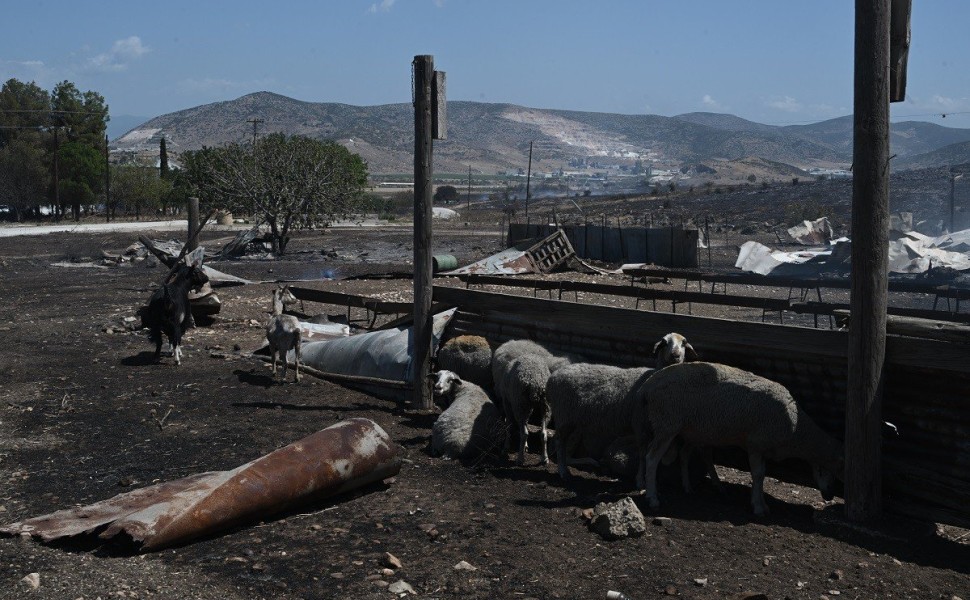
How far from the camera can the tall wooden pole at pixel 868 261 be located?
23.9 ft

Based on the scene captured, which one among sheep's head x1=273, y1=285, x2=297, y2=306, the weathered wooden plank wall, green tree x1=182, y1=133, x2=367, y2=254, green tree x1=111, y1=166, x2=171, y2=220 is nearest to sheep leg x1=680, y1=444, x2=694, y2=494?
sheep's head x1=273, y1=285, x2=297, y2=306

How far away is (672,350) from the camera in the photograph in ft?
28.1

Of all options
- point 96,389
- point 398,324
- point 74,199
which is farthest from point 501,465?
point 74,199

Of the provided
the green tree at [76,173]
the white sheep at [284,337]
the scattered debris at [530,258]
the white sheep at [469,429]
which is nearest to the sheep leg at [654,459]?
the white sheep at [469,429]

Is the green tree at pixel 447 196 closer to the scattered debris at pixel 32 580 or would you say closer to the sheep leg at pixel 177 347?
the sheep leg at pixel 177 347

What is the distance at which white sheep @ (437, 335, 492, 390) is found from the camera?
445 inches

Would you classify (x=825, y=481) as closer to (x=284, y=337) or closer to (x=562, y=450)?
(x=562, y=450)

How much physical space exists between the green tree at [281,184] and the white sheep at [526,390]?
29004 mm

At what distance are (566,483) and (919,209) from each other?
44562 millimetres

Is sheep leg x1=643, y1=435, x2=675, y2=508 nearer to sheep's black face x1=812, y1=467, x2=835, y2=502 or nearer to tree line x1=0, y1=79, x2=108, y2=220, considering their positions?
sheep's black face x1=812, y1=467, x2=835, y2=502

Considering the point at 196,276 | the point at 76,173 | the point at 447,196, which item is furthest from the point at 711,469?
the point at 447,196

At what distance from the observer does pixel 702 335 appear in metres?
8.84

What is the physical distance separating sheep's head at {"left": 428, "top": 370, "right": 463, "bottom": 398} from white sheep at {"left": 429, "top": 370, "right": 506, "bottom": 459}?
0.25 meters

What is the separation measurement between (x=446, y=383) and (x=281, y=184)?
2907cm
